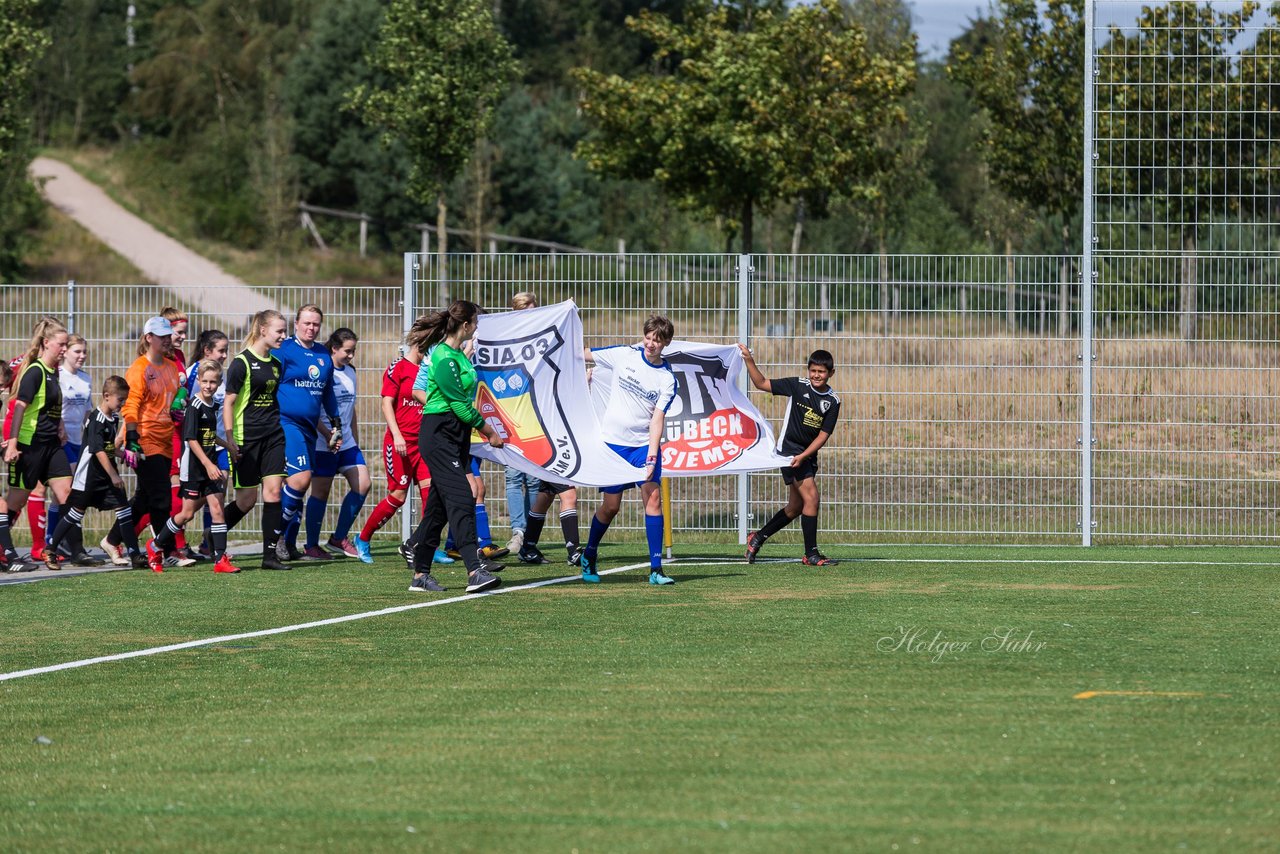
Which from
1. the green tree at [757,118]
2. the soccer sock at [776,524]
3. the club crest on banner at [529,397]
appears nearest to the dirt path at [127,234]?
the green tree at [757,118]

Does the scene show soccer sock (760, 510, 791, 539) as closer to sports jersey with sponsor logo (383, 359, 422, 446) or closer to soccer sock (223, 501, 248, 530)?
sports jersey with sponsor logo (383, 359, 422, 446)

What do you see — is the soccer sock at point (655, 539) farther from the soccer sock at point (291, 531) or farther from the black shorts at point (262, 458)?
the soccer sock at point (291, 531)

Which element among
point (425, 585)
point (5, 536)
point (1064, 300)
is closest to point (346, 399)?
point (5, 536)

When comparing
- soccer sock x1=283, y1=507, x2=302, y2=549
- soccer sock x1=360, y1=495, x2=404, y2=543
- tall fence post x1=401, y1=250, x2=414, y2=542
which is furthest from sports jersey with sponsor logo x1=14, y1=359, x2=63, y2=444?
tall fence post x1=401, y1=250, x2=414, y2=542

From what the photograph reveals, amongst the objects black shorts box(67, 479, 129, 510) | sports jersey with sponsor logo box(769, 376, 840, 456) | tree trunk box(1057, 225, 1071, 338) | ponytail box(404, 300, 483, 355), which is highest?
tree trunk box(1057, 225, 1071, 338)

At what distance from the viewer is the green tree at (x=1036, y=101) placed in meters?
29.0

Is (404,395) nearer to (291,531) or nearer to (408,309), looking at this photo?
(291,531)

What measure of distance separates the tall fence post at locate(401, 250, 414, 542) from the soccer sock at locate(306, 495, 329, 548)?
1299 mm

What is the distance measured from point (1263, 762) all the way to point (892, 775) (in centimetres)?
142

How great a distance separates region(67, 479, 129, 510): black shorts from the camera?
14.1 meters

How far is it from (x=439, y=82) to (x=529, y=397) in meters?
17.3

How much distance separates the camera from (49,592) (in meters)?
12.3

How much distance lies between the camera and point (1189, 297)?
51.6 ft

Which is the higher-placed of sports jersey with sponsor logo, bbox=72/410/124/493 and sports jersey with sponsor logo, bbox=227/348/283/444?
sports jersey with sponsor logo, bbox=227/348/283/444
